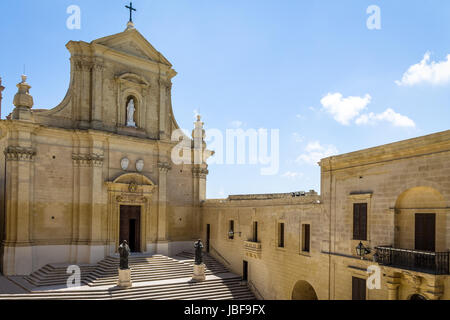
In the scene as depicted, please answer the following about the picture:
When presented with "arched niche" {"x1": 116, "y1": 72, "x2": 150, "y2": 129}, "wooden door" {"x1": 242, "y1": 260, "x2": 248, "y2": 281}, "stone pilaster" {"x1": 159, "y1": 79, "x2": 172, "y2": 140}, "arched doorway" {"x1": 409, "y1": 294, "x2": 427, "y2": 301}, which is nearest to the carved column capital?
"stone pilaster" {"x1": 159, "y1": 79, "x2": 172, "y2": 140}

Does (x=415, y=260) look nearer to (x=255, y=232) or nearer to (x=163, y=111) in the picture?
(x=255, y=232)

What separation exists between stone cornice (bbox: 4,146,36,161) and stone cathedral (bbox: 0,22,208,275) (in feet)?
0.16

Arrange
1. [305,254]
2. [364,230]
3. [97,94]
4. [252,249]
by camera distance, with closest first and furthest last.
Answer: [364,230]
[305,254]
[252,249]
[97,94]

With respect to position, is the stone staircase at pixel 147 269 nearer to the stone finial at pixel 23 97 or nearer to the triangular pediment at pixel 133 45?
the stone finial at pixel 23 97

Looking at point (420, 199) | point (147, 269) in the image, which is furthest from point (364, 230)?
point (147, 269)

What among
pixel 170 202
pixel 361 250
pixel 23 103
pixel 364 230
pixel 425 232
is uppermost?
pixel 23 103

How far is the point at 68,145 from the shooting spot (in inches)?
846

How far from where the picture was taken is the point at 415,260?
1133 centimetres

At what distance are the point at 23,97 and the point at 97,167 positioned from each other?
5.79 metres

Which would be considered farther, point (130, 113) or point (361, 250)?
point (130, 113)

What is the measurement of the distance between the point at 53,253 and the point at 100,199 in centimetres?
406

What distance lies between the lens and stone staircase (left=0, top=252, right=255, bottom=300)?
16938 mm

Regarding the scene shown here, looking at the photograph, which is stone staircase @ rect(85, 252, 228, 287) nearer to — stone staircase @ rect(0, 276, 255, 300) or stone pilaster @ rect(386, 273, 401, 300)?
stone staircase @ rect(0, 276, 255, 300)

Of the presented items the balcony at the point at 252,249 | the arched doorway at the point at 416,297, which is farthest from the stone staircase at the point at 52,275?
the arched doorway at the point at 416,297
